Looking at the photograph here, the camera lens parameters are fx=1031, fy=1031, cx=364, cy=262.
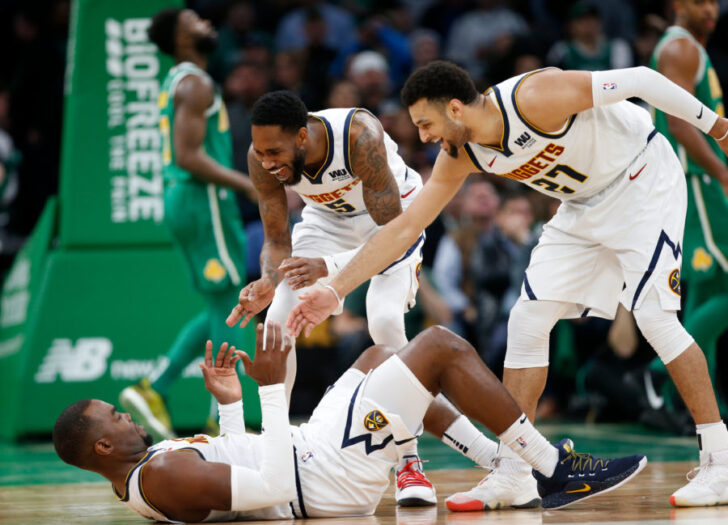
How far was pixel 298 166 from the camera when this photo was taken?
15.2 ft

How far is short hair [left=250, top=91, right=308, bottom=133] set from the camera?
443 cm

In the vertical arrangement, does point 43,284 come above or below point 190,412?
above

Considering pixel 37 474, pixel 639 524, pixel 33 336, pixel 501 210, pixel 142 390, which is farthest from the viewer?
pixel 501 210

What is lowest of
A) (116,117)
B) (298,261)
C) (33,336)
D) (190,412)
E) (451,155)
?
(190,412)

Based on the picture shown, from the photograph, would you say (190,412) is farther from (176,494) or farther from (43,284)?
(176,494)

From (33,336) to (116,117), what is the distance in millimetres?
1834

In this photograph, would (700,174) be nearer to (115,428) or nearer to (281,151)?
(281,151)

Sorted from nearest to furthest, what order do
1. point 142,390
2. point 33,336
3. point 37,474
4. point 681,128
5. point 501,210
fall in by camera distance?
point 37,474 < point 681,128 < point 142,390 < point 33,336 < point 501,210

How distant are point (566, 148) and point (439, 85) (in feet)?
1.97

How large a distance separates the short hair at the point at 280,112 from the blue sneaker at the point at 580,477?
1780 millimetres

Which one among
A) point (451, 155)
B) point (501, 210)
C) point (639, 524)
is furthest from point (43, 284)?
point (639, 524)

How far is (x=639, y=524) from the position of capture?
3406 millimetres

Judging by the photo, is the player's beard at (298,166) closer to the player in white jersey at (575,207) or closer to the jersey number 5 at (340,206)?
the jersey number 5 at (340,206)

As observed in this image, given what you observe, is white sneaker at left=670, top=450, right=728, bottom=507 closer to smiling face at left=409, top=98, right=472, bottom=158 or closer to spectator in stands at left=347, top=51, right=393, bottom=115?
smiling face at left=409, top=98, right=472, bottom=158
